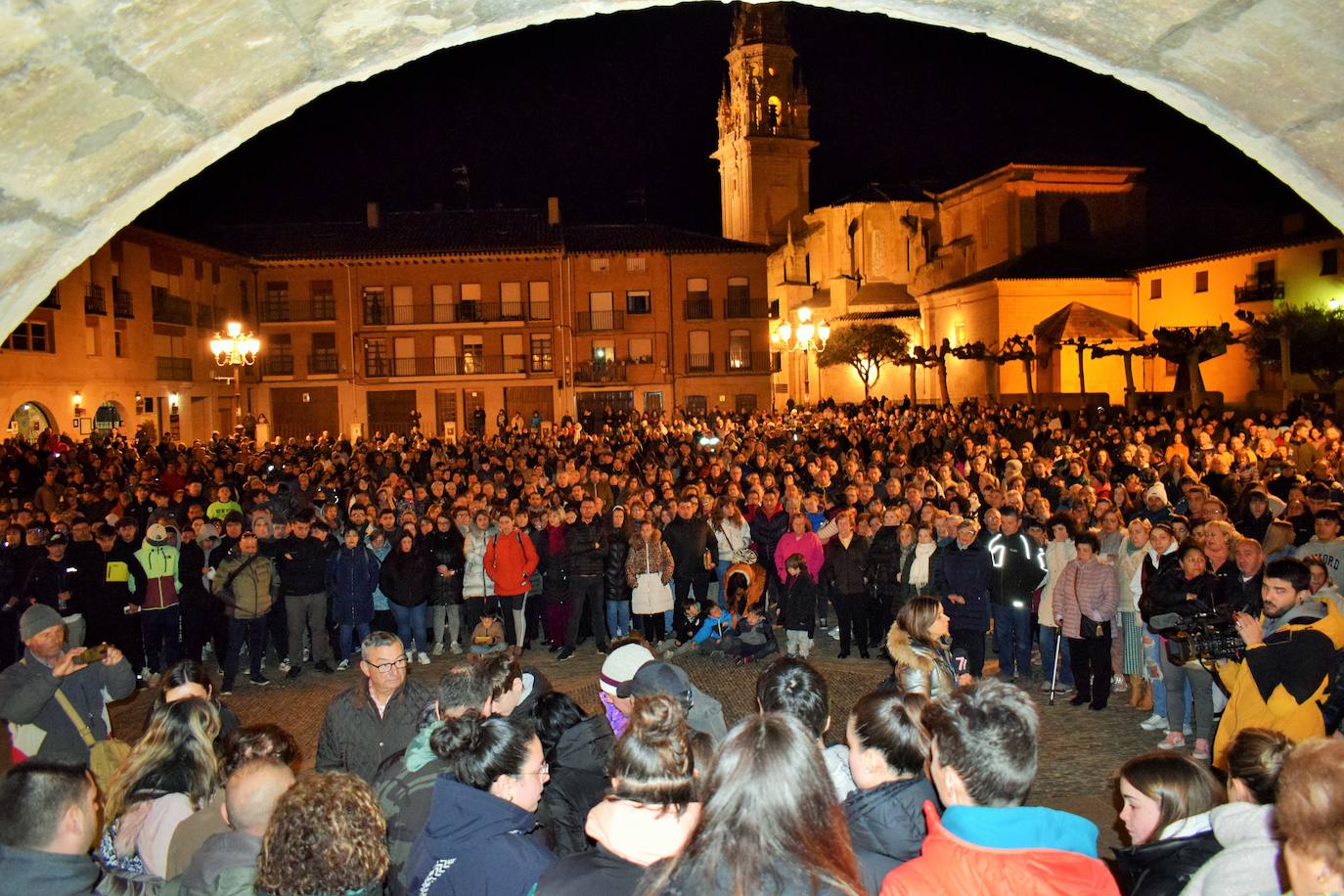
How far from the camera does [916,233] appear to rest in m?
51.8

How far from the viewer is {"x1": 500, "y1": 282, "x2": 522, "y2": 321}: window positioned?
1670 inches

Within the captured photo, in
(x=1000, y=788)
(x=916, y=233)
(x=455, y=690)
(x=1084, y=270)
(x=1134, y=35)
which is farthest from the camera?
(x=916, y=233)

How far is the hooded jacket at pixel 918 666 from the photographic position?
502 centimetres

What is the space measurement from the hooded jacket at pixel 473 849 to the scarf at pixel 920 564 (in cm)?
710

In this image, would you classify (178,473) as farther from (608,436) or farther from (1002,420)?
(1002,420)

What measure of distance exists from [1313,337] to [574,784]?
29.5 metres

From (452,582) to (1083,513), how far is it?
6.37 metres

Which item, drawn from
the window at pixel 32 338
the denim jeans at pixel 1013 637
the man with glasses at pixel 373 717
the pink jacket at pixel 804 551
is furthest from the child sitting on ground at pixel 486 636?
the window at pixel 32 338

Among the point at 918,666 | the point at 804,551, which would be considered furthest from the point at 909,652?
the point at 804,551

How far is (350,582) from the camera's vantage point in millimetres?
9938

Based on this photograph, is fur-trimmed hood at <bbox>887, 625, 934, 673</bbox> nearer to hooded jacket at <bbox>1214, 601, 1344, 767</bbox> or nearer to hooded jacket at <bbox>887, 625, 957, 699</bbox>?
hooded jacket at <bbox>887, 625, 957, 699</bbox>

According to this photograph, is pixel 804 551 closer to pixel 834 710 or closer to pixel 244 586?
pixel 834 710

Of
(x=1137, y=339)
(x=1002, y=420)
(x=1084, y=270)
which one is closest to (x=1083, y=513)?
(x=1002, y=420)

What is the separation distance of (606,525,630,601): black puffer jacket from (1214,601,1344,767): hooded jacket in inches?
248
